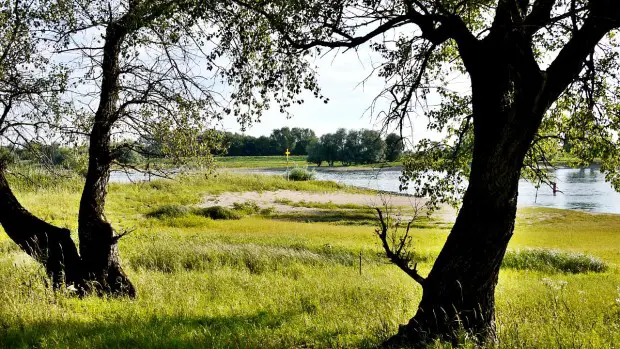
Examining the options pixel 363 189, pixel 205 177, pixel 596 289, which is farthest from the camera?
pixel 363 189

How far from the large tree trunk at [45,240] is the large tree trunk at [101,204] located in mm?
221

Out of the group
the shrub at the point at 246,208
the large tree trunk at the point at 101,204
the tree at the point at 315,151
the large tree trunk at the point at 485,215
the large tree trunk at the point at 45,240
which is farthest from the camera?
the tree at the point at 315,151

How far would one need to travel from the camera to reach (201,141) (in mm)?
9062

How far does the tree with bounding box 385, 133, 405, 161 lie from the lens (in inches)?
298

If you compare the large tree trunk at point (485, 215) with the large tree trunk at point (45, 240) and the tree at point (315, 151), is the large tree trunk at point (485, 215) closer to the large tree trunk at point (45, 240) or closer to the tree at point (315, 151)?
the large tree trunk at point (45, 240)

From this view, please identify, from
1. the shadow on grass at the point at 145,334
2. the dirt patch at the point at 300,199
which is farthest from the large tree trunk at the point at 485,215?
the dirt patch at the point at 300,199

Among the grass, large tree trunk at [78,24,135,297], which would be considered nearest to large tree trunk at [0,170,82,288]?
large tree trunk at [78,24,135,297]

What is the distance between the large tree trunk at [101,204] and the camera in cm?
854

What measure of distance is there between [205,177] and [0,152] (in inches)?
166

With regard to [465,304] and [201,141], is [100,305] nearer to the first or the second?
[201,141]

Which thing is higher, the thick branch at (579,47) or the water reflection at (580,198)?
the thick branch at (579,47)

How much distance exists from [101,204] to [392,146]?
18.6 feet

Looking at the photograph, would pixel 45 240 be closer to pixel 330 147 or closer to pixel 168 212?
pixel 168 212

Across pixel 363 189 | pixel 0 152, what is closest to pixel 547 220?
pixel 363 189
